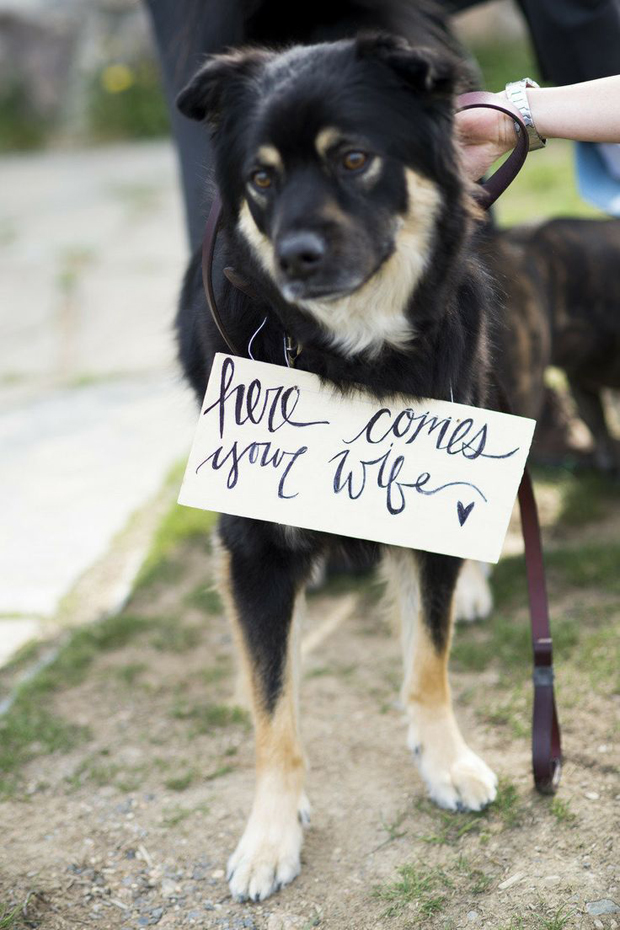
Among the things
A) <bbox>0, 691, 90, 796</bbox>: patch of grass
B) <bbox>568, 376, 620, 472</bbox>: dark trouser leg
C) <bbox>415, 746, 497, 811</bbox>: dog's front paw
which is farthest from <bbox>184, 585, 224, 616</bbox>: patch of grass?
<bbox>568, 376, 620, 472</bbox>: dark trouser leg

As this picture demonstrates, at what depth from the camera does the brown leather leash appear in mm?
1868

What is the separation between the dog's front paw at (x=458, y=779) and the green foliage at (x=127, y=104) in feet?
29.7

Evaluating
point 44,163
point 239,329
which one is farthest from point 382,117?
point 44,163

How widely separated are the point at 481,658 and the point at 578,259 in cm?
145

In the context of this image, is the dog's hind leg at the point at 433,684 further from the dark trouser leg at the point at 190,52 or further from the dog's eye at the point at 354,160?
the dark trouser leg at the point at 190,52

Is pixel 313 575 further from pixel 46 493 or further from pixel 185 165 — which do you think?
pixel 46 493

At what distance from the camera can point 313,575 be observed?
6.71 ft

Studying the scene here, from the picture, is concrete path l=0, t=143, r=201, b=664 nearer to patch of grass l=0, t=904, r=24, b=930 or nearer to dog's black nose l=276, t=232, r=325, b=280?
dog's black nose l=276, t=232, r=325, b=280

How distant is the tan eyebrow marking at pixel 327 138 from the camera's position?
1.65 metres

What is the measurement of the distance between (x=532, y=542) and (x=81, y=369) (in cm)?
358

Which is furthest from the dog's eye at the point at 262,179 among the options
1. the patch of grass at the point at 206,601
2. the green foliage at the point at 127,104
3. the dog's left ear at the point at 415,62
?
the green foliage at the point at 127,104

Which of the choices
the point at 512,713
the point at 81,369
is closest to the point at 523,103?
the point at 512,713

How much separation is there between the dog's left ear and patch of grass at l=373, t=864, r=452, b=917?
148 centimetres

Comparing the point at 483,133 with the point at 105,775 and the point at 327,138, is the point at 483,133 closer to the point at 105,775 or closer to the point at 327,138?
the point at 327,138
